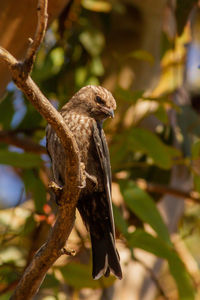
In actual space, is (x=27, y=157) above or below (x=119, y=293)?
above

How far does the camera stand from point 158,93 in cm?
450

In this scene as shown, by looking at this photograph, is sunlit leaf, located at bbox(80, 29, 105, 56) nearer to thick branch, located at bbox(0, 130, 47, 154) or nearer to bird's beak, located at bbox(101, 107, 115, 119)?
thick branch, located at bbox(0, 130, 47, 154)

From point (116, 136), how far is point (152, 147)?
0.29 meters

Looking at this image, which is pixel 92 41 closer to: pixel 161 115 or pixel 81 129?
pixel 161 115

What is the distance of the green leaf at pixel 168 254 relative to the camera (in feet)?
9.93

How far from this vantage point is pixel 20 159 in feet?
10.8

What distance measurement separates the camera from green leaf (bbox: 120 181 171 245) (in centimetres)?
307

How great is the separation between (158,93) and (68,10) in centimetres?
118

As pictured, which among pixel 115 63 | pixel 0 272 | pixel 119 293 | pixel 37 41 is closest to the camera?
pixel 37 41

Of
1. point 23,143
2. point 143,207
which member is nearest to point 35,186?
point 23,143

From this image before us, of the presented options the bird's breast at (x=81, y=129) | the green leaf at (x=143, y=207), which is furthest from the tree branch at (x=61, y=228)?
the green leaf at (x=143, y=207)

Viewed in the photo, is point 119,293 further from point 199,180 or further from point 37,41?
point 37,41

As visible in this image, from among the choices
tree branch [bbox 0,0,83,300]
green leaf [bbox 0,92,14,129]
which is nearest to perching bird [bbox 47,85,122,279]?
tree branch [bbox 0,0,83,300]

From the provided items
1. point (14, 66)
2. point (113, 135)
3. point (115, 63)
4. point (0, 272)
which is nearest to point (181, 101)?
point (115, 63)
